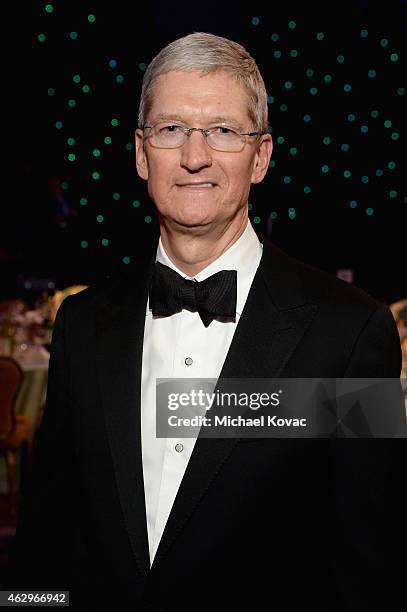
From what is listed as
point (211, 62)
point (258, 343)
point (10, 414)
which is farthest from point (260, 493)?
point (10, 414)

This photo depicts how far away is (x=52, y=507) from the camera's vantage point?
1.68m

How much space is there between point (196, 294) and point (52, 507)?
551mm

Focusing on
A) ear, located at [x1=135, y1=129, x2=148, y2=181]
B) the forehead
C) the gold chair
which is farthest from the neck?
the gold chair

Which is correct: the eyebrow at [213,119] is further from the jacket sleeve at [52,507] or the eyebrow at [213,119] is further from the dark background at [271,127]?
the dark background at [271,127]

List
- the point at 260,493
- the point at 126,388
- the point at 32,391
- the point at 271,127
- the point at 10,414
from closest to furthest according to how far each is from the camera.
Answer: the point at 260,493
the point at 126,388
the point at 10,414
the point at 32,391
the point at 271,127

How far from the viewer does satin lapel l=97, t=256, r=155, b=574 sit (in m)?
1.49

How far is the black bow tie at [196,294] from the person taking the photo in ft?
5.22

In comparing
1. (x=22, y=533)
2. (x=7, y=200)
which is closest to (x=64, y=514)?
(x=22, y=533)

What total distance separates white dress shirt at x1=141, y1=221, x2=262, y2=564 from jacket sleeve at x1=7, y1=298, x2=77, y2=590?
203 millimetres

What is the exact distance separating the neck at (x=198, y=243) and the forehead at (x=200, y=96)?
22cm

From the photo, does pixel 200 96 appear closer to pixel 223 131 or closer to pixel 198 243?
pixel 223 131

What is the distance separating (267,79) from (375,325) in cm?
788

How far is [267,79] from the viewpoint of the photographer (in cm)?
892

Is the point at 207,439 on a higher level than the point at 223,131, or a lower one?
lower
